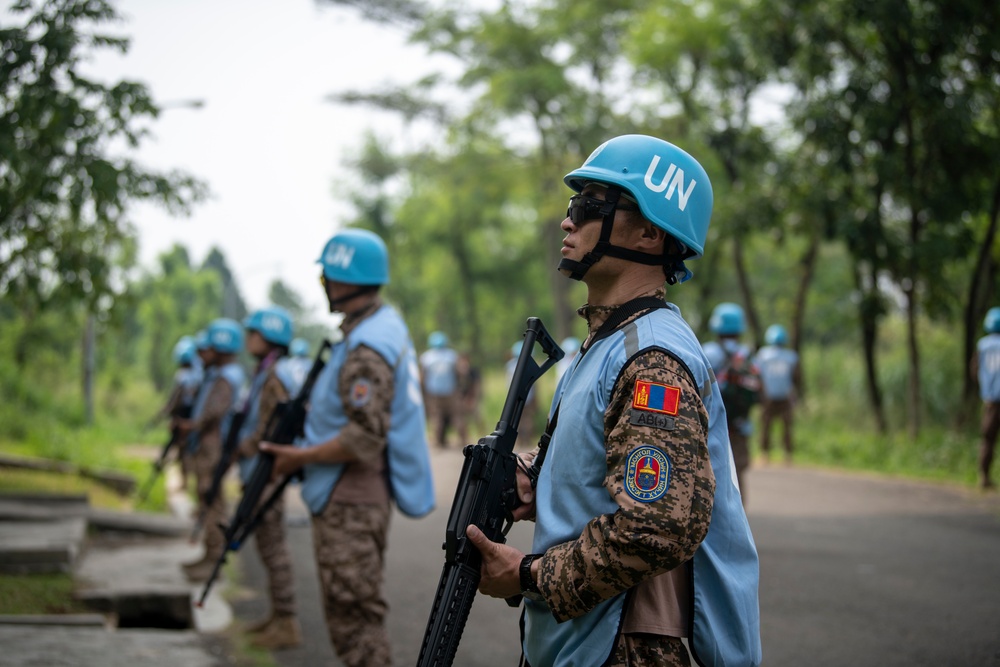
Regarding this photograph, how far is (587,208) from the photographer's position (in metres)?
2.73

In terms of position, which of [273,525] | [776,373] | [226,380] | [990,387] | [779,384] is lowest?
[273,525]

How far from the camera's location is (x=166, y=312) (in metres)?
47.8

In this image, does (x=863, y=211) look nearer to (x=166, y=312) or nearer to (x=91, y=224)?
(x=91, y=224)

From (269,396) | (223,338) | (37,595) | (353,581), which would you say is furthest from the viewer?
(223,338)

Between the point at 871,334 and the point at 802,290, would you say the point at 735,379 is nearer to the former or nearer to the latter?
the point at 871,334

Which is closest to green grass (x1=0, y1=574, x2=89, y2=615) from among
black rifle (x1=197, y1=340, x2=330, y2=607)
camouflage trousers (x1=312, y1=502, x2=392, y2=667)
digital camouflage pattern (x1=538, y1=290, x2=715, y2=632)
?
black rifle (x1=197, y1=340, x2=330, y2=607)

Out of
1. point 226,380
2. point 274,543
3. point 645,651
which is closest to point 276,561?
point 274,543

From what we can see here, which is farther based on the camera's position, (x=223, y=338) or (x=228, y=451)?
(x=223, y=338)

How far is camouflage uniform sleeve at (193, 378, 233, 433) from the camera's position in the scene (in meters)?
9.55

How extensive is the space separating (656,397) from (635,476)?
19 cm

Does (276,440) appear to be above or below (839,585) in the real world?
above

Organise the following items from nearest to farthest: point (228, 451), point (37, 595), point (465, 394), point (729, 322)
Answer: point (37, 595) < point (228, 451) < point (729, 322) < point (465, 394)

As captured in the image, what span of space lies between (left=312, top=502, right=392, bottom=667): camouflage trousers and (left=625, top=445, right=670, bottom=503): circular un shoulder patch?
269cm

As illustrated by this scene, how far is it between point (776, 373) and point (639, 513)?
1554 cm
